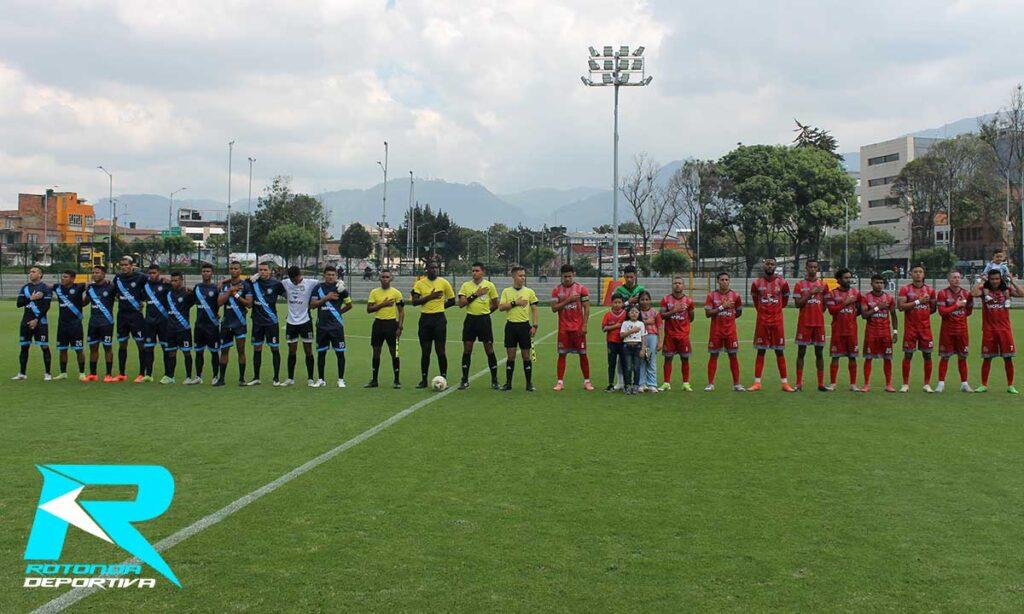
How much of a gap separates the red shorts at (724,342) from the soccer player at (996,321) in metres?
3.56

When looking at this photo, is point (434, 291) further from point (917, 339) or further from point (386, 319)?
point (917, 339)

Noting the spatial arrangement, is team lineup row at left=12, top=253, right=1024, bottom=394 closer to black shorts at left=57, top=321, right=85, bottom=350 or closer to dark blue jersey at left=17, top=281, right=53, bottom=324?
dark blue jersey at left=17, top=281, right=53, bottom=324

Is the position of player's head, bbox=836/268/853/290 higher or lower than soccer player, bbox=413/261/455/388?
higher

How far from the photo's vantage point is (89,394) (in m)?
12.1

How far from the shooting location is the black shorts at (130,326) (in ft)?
45.1

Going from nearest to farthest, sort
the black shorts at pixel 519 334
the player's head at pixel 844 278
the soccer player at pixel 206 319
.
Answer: the black shorts at pixel 519 334 < the player's head at pixel 844 278 < the soccer player at pixel 206 319

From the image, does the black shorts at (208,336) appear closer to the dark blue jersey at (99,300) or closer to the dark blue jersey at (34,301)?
the dark blue jersey at (99,300)

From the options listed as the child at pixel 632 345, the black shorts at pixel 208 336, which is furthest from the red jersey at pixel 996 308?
the black shorts at pixel 208 336

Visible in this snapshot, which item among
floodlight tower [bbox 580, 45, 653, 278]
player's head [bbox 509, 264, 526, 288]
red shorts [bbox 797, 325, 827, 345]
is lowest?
red shorts [bbox 797, 325, 827, 345]

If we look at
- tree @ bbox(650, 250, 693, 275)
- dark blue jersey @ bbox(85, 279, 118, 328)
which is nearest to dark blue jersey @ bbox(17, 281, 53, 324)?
dark blue jersey @ bbox(85, 279, 118, 328)

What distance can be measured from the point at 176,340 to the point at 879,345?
434 inches

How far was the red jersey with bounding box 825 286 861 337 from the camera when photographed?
1295 centimetres

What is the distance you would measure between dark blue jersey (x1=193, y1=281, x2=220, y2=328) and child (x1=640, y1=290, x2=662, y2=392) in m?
6.74

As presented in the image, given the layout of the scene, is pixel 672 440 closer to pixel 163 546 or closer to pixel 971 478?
pixel 971 478
